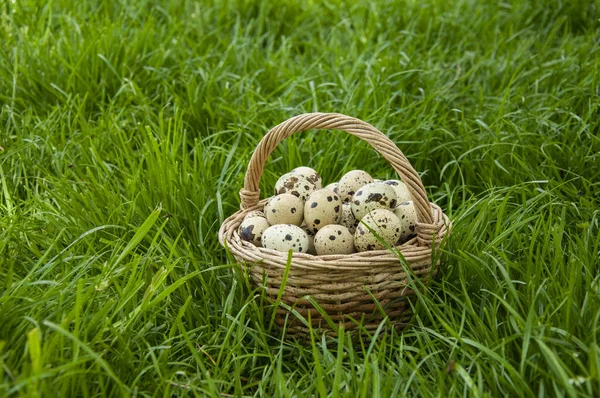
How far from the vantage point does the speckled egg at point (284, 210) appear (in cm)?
239

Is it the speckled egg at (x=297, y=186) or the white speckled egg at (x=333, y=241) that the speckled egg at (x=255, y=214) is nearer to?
the speckled egg at (x=297, y=186)

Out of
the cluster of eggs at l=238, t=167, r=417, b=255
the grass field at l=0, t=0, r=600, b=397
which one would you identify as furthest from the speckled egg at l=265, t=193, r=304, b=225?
the grass field at l=0, t=0, r=600, b=397

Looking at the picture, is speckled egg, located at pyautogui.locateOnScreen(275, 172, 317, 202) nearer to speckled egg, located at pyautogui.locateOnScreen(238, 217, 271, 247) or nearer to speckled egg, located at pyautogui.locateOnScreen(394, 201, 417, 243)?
speckled egg, located at pyautogui.locateOnScreen(238, 217, 271, 247)

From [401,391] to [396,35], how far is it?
2.95 metres

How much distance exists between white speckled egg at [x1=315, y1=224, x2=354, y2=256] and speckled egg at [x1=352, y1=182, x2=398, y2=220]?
4.5 inches

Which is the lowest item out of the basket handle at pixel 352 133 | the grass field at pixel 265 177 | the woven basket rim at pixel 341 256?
the grass field at pixel 265 177

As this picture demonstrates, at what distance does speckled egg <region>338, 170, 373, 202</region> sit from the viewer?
2553 millimetres

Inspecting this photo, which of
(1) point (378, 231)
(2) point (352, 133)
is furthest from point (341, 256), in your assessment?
(2) point (352, 133)

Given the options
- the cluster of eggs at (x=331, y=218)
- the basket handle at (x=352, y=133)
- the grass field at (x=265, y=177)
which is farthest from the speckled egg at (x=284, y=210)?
the grass field at (x=265, y=177)

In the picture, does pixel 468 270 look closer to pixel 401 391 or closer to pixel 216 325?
pixel 401 391

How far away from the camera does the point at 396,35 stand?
4.45 meters

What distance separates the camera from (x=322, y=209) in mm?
2359

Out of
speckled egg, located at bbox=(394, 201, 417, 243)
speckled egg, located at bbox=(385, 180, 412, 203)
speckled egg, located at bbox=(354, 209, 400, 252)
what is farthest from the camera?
speckled egg, located at bbox=(385, 180, 412, 203)

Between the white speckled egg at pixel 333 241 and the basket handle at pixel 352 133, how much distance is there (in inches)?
9.3
